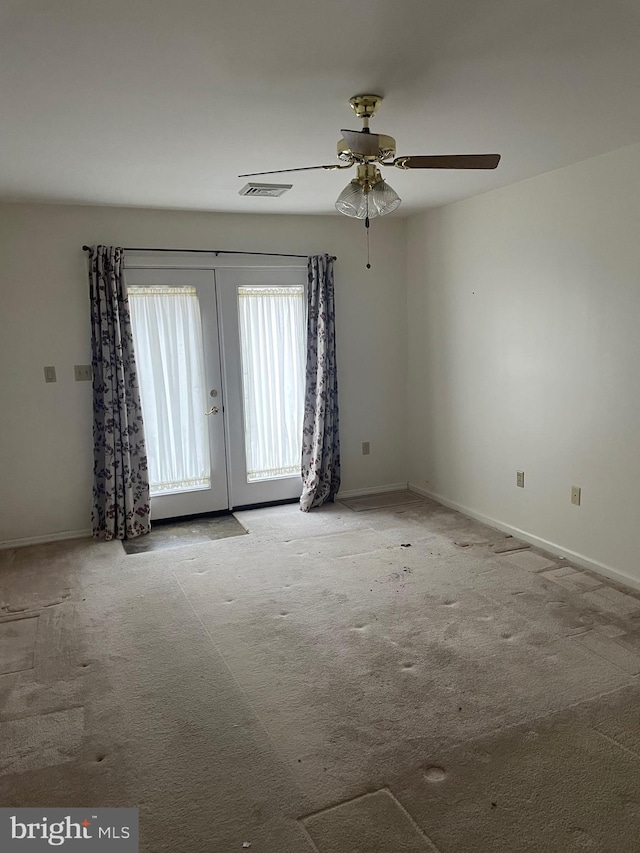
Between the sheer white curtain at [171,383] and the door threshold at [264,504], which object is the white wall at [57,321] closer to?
the sheer white curtain at [171,383]

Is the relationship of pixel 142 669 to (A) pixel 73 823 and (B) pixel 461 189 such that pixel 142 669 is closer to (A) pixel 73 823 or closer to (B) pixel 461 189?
(A) pixel 73 823

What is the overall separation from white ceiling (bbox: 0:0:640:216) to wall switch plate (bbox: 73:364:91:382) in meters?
1.33

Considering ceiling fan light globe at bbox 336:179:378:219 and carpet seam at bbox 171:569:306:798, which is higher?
ceiling fan light globe at bbox 336:179:378:219

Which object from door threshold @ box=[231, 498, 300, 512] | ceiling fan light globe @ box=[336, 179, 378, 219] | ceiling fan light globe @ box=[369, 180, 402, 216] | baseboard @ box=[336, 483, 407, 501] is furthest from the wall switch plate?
ceiling fan light globe @ box=[369, 180, 402, 216]

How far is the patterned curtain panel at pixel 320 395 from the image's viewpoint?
5133 millimetres

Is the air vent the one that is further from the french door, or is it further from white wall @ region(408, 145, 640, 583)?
white wall @ region(408, 145, 640, 583)

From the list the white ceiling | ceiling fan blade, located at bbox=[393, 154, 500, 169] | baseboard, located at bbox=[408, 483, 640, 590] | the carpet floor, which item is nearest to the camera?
the white ceiling

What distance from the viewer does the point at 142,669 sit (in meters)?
2.87

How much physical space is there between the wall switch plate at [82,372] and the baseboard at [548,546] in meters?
3.04

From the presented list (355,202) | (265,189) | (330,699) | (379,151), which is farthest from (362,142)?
(330,699)

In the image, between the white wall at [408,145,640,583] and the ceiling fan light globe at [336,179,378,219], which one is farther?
the white wall at [408,145,640,583]

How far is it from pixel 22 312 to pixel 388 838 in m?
3.98

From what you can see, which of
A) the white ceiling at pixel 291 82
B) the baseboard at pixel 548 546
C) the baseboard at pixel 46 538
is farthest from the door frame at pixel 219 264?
the baseboard at pixel 548 546

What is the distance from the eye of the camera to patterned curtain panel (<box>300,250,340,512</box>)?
513 centimetres
